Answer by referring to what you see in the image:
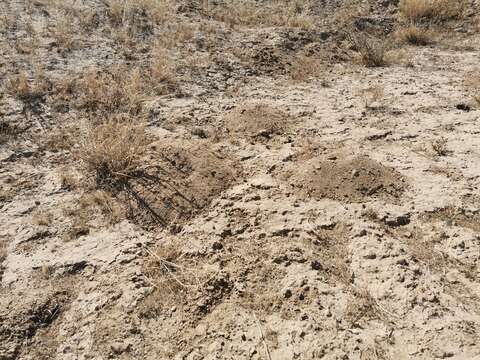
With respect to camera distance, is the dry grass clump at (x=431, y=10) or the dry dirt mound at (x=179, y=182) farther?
the dry grass clump at (x=431, y=10)

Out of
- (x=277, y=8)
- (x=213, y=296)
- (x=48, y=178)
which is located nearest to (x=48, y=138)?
(x=48, y=178)

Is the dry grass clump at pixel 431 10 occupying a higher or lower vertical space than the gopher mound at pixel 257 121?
higher

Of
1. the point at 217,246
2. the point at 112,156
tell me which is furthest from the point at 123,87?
the point at 217,246

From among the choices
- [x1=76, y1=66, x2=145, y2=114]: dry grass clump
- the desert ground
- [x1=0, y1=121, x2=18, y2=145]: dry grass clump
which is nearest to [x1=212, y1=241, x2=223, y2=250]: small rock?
the desert ground

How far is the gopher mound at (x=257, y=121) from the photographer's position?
16.7 ft

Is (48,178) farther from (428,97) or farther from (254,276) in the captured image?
(428,97)

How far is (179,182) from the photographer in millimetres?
4316

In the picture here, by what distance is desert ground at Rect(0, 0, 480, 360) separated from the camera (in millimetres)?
3100

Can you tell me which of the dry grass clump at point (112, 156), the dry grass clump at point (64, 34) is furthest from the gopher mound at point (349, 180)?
the dry grass clump at point (64, 34)

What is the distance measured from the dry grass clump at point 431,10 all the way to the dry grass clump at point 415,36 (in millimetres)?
564

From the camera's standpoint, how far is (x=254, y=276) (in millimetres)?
3414

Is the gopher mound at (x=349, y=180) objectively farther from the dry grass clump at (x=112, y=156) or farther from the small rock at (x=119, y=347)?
the small rock at (x=119, y=347)

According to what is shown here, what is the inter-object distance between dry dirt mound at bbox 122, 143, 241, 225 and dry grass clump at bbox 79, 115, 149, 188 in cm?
15

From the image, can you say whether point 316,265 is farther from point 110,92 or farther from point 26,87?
point 26,87
